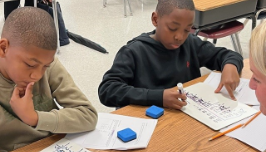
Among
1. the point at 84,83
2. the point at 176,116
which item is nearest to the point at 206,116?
the point at 176,116

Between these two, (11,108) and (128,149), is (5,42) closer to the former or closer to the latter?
(11,108)

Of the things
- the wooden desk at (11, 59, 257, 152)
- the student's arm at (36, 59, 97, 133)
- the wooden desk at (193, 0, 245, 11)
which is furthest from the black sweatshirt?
the wooden desk at (193, 0, 245, 11)

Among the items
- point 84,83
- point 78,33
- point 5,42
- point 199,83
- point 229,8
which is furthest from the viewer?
point 78,33

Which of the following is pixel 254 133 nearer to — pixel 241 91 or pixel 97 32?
pixel 241 91

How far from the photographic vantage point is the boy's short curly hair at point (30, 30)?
1.00 m

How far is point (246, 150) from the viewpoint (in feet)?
3.57

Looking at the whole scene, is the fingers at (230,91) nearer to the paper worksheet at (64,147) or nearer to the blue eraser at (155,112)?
the blue eraser at (155,112)

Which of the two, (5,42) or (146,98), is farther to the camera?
(146,98)

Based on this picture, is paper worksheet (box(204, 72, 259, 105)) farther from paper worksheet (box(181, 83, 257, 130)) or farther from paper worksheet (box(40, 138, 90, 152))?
paper worksheet (box(40, 138, 90, 152))

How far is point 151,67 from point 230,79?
347 mm

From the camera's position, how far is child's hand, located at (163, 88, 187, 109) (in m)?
1.29

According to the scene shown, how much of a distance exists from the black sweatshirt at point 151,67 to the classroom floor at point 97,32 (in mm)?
1007

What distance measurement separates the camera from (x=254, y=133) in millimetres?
1166

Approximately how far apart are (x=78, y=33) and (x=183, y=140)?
9.96ft
